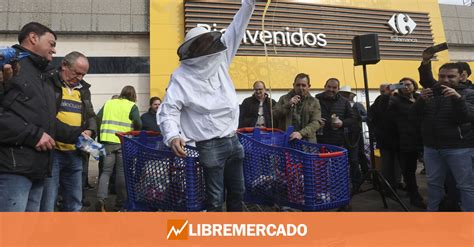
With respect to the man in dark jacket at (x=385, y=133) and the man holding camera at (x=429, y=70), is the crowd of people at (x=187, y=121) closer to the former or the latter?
the man holding camera at (x=429, y=70)

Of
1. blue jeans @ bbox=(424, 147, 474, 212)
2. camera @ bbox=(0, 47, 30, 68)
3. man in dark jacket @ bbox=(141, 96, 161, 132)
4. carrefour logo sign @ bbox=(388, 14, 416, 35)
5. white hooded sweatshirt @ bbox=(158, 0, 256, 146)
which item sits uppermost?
carrefour logo sign @ bbox=(388, 14, 416, 35)

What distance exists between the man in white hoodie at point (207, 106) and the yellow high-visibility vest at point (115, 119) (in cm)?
216

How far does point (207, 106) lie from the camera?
212cm

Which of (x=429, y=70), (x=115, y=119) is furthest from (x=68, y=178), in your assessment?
(x=429, y=70)

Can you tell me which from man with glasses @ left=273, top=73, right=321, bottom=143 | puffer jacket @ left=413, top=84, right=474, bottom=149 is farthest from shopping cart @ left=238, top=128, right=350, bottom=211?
puffer jacket @ left=413, top=84, right=474, bottom=149

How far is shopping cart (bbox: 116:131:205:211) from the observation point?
93.7 inches

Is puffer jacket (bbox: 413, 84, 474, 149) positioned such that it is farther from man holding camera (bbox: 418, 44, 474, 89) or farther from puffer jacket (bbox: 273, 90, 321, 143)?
puffer jacket (bbox: 273, 90, 321, 143)

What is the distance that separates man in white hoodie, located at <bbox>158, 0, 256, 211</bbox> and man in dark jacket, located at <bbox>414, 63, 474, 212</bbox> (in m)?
1.92

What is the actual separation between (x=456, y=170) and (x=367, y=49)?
1916 millimetres

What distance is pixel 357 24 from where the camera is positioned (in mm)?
11711

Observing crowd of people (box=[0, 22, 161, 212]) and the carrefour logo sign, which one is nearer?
crowd of people (box=[0, 22, 161, 212])

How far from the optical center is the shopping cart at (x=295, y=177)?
2506mm

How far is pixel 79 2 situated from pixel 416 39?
11688 millimetres

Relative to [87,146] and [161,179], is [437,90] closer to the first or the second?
[161,179]
